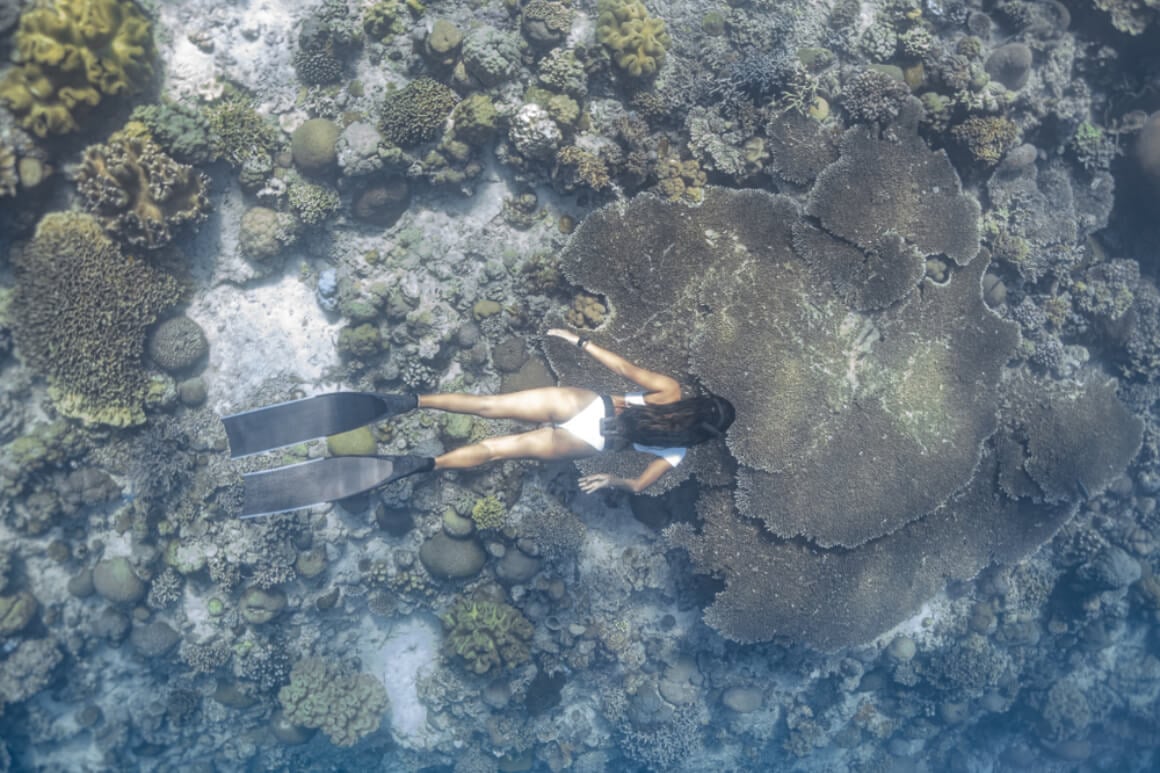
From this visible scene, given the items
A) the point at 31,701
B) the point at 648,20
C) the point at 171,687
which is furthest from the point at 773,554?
the point at 31,701

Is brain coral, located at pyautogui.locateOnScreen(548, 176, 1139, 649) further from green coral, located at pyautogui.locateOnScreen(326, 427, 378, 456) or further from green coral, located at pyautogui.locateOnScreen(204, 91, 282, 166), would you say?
green coral, located at pyautogui.locateOnScreen(204, 91, 282, 166)

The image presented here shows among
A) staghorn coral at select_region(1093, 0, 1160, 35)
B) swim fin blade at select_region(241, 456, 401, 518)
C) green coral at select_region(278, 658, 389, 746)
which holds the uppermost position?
staghorn coral at select_region(1093, 0, 1160, 35)

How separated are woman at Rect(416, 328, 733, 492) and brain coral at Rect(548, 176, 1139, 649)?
2.79ft

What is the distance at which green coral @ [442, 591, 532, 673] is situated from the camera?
8.70m

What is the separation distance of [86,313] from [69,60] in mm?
2448

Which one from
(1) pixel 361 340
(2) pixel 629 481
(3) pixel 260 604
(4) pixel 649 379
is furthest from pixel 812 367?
(3) pixel 260 604

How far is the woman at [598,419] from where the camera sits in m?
6.02

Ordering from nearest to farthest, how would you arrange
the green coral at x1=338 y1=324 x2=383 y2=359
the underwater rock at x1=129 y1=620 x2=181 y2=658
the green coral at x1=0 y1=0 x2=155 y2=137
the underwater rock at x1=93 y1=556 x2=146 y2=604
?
the green coral at x1=0 y1=0 x2=155 y2=137, the green coral at x1=338 y1=324 x2=383 y2=359, the underwater rock at x1=93 y1=556 x2=146 y2=604, the underwater rock at x1=129 y1=620 x2=181 y2=658

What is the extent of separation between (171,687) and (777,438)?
923 centimetres

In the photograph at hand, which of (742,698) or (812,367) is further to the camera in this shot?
(742,698)

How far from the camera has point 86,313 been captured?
6668mm

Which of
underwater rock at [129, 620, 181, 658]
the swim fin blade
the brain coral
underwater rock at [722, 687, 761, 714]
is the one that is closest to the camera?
the swim fin blade

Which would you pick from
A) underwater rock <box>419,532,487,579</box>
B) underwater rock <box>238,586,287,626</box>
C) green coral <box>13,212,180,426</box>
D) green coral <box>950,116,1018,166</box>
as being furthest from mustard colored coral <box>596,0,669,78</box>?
underwater rock <box>238,586,287,626</box>

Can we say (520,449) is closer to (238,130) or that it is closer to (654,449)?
(654,449)
